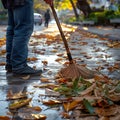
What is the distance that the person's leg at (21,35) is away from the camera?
516 cm

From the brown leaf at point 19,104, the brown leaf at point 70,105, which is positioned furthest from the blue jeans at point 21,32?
the brown leaf at point 70,105

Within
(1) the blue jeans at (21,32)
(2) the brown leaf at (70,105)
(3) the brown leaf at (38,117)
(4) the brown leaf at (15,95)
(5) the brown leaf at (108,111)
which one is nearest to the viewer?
(3) the brown leaf at (38,117)

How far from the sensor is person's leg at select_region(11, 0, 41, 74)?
16.9 feet

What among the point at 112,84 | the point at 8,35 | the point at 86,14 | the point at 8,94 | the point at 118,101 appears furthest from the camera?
the point at 86,14

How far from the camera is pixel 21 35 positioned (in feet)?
17.1

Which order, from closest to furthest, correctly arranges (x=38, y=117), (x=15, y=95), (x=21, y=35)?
(x=38, y=117), (x=15, y=95), (x=21, y=35)

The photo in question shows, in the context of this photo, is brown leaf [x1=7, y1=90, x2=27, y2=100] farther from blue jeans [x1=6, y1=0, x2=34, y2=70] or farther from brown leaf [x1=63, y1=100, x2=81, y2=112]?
blue jeans [x1=6, y1=0, x2=34, y2=70]

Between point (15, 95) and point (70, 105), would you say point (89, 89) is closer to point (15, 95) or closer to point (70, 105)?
point (70, 105)

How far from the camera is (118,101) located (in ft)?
11.3

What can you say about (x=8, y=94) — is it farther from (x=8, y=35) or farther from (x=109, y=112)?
(x=8, y=35)

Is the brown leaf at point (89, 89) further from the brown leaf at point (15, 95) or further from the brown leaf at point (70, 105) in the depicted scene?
the brown leaf at point (15, 95)

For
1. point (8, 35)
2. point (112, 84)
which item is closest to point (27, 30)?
point (8, 35)

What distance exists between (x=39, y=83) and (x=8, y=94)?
2.48 ft

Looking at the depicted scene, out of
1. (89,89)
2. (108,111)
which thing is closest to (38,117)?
Result: (108,111)
